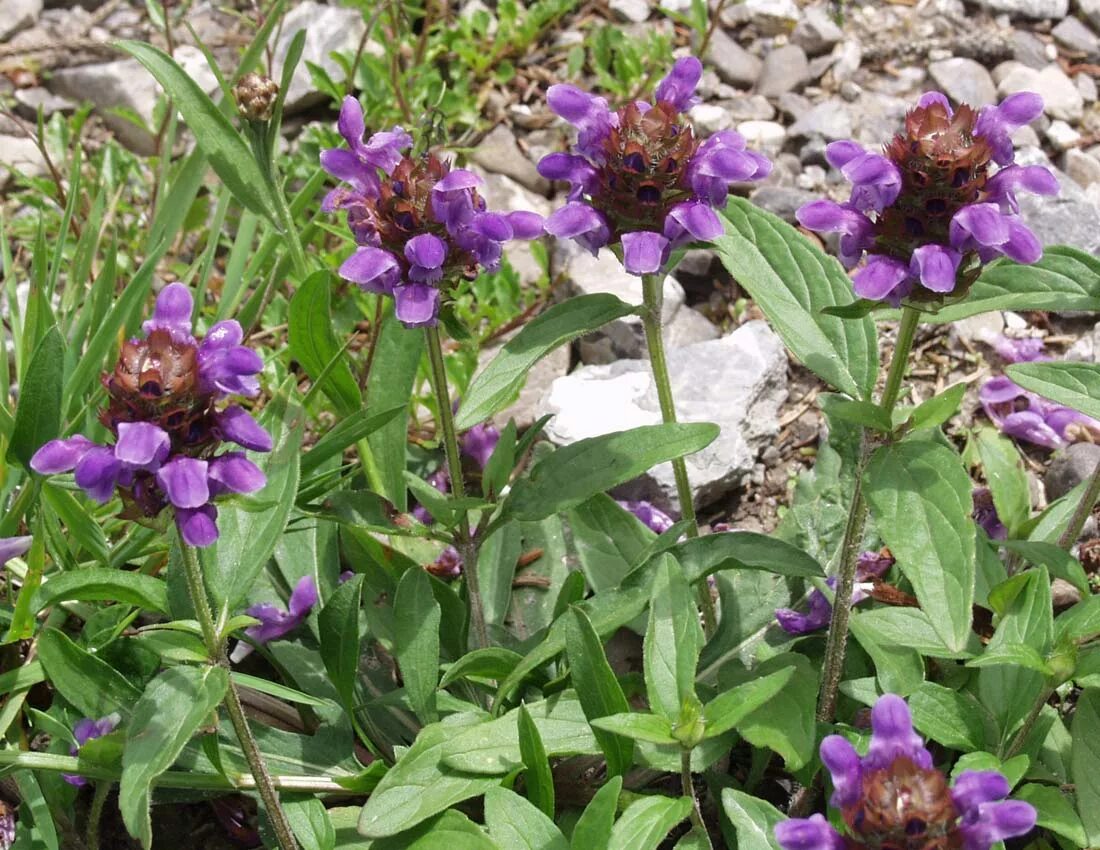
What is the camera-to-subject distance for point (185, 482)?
254cm

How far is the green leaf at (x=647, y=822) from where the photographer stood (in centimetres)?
293

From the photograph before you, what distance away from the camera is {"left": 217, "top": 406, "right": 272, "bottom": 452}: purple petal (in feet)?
8.63

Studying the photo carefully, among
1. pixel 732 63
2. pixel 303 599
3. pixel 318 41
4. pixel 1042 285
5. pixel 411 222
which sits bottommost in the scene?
pixel 303 599

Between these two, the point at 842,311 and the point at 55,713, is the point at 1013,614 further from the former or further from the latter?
the point at 55,713

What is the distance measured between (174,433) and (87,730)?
136 cm

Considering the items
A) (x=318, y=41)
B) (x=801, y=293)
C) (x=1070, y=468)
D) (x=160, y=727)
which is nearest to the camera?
(x=160, y=727)

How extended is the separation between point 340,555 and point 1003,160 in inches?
104

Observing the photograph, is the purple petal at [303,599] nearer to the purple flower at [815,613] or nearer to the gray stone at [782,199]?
the purple flower at [815,613]

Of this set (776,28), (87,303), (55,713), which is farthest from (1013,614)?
(776,28)

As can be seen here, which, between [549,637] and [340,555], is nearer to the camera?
[549,637]

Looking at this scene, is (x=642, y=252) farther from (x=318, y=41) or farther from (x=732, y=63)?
(x=318, y=41)

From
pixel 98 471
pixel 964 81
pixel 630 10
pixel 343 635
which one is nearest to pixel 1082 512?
pixel 343 635

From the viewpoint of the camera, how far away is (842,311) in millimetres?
2916

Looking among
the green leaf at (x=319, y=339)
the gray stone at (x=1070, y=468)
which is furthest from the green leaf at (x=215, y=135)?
the gray stone at (x=1070, y=468)
